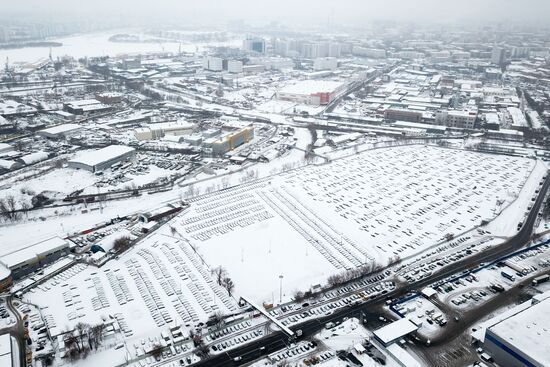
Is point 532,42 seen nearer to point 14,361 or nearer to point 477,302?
point 477,302

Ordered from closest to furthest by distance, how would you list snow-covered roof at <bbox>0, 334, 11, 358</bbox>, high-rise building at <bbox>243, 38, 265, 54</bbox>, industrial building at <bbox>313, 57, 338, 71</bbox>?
1. snow-covered roof at <bbox>0, 334, 11, 358</bbox>
2. industrial building at <bbox>313, 57, 338, 71</bbox>
3. high-rise building at <bbox>243, 38, 265, 54</bbox>

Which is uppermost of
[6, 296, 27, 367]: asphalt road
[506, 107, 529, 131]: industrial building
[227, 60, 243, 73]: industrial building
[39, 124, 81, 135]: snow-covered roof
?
[227, 60, 243, 73]: industrial building

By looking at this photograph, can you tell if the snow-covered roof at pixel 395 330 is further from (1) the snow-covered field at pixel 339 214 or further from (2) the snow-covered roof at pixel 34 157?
(2) the snow-covered roof at pixel 34 157

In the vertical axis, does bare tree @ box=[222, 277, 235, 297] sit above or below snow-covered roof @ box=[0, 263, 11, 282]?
below

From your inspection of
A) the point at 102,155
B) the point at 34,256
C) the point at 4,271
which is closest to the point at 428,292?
the point at 34,256

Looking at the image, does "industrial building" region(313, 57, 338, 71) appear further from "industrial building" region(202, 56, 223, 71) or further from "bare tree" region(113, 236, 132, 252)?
"bare tree" region(113, 236, 132, 252)

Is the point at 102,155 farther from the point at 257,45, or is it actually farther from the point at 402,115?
the point at 257,45

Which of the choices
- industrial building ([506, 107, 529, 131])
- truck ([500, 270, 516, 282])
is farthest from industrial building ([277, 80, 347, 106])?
truck ([500, 270, 516, 282])

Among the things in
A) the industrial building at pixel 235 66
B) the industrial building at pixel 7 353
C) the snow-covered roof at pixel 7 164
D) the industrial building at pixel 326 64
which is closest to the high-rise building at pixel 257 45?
the industrial building at pixel 326 64
